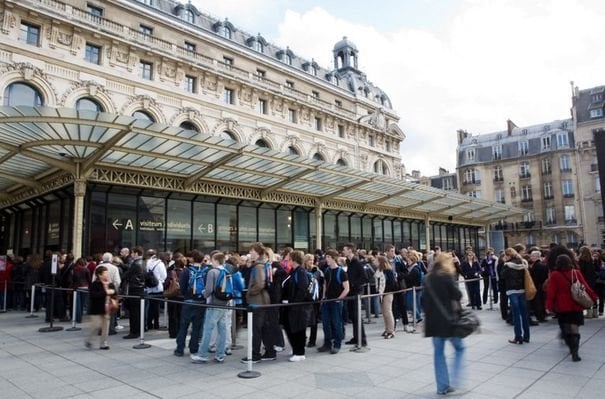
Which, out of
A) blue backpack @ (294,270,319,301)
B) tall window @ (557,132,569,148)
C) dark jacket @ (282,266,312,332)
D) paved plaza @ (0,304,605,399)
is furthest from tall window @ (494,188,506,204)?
dark jacket @ (282,266,312,332)

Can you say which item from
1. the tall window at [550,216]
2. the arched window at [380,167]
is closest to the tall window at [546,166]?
the tall window at [550,216]

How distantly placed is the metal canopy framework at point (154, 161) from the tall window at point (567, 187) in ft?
111

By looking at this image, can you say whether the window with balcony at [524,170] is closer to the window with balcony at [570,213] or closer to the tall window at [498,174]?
the tall window at [498,174]

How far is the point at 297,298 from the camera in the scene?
24.2ft

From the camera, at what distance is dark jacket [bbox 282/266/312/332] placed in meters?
7.05

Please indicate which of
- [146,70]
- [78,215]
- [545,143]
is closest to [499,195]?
[545,143]

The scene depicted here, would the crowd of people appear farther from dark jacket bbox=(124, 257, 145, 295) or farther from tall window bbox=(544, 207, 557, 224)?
tall window bbox=(544, 207, 557, 224)

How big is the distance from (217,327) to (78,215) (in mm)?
10095

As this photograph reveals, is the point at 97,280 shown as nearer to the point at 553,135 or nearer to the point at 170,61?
the point at 170,61

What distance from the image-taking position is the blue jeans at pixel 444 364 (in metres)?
5.11

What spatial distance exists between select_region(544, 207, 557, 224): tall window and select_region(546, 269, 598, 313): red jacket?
50704mm

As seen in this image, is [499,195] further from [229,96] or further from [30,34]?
[30,34]

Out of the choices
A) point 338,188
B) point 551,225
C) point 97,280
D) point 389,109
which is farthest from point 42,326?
point 551,225

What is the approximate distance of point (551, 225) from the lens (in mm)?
50344
